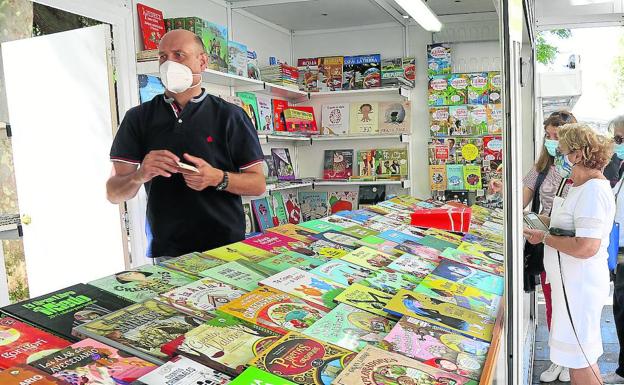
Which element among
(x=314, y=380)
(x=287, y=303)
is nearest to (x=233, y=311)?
(x=287, y=303)

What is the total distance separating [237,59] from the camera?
434cm

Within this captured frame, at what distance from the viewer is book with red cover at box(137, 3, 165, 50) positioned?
12.0 feet

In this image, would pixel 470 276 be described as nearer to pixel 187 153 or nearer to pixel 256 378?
pixel 256 378

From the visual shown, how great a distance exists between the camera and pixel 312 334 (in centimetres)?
102

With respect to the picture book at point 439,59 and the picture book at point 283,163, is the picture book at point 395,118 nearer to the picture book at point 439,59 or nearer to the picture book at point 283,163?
the picture book at point 439,59

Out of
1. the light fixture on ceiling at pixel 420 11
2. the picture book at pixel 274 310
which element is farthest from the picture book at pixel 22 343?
the light fixture on ceiling at pixel 420 11

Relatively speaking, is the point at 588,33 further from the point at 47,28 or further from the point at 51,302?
the point at 51,302

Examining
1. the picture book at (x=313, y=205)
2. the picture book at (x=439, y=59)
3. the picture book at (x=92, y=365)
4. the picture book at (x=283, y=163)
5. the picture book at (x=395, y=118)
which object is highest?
the picture book at (x=439, y=59)

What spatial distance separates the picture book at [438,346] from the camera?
946 millimetres

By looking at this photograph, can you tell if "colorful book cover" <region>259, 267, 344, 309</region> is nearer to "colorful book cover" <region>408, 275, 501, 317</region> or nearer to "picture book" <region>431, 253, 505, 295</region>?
"colorful book cover" <region>408, 275, 501, 317</region>

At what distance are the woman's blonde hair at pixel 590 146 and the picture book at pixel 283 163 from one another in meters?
3.11

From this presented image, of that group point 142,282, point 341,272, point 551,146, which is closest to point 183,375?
point 142,282

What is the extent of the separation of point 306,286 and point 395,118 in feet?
14.5

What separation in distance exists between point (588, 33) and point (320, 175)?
11.0 feet
